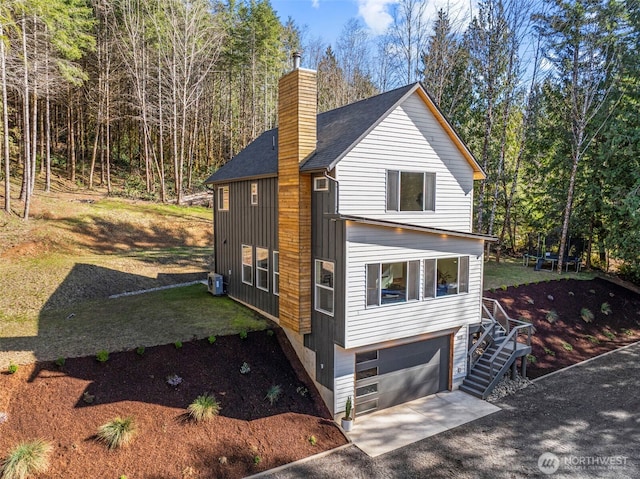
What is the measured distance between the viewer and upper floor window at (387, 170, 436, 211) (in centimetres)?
1060

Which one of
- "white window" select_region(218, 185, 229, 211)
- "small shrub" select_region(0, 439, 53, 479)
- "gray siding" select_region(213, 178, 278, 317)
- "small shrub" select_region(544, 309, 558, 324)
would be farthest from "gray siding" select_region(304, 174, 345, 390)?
"small shrub" select_region(544, 309, 558, 324)

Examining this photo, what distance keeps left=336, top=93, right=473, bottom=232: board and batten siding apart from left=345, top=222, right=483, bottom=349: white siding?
1.89ft

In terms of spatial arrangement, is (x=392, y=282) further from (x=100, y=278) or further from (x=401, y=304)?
(x=100, y=278)

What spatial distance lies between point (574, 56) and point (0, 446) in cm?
2600

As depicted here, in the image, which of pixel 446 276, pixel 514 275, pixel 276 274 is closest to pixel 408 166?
pixel 446 276

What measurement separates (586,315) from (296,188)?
14.6 meters

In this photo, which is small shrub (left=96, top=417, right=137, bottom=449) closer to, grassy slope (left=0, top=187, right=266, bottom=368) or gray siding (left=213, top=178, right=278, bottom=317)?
grassy slope (left=0, top=187, right=266, bottom=368)

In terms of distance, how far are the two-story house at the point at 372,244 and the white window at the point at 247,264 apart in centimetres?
102

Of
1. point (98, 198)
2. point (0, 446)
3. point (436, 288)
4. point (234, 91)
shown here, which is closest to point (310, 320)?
point (436, 288)

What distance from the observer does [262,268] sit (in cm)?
1276

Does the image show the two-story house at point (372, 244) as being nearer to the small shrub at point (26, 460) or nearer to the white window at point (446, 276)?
the white window at point (446, 276)

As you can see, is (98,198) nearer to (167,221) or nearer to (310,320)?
(167,221)

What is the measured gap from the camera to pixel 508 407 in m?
10.9

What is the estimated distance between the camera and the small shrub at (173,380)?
960cm
